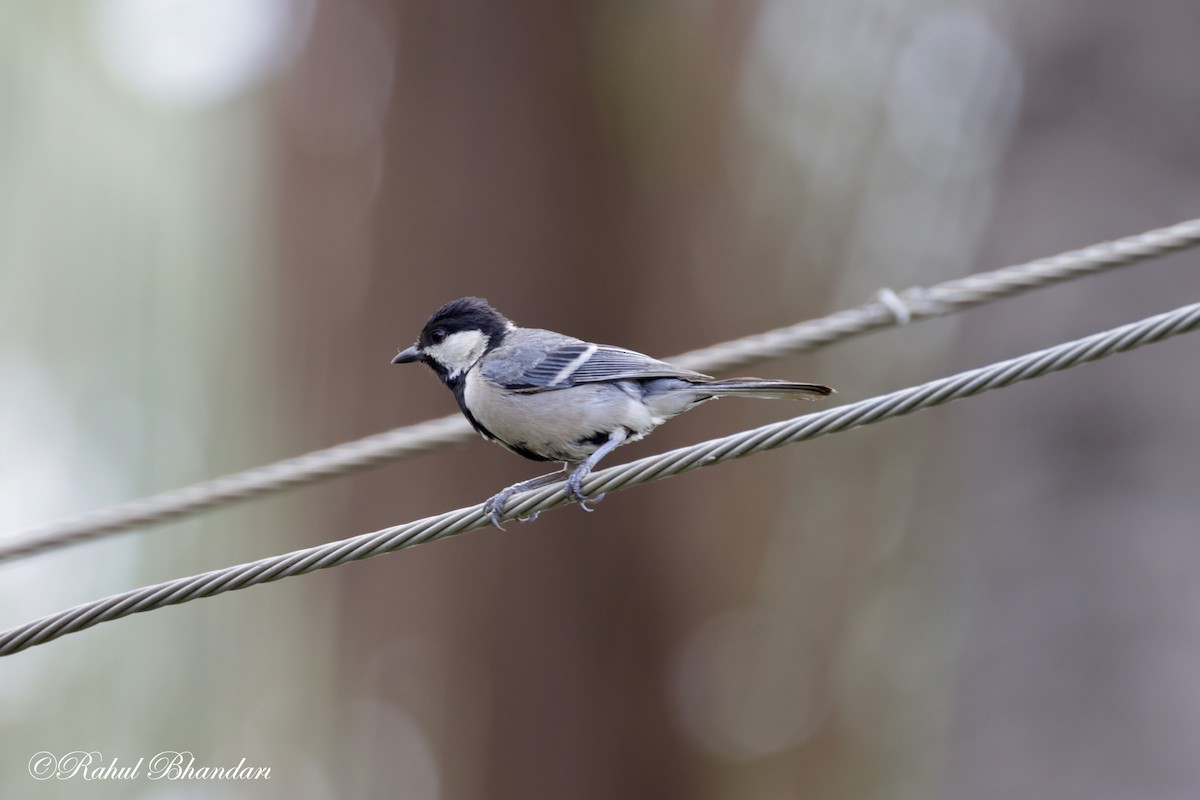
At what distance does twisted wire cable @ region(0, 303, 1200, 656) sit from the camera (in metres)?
2.42

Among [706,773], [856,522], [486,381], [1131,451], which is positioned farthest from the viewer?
[856,522]

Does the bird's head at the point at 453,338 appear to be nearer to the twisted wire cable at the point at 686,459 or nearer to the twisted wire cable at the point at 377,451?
the twisted wire cable at the point at 377,451

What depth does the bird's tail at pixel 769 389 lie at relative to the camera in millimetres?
3271

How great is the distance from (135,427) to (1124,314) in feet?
19.4

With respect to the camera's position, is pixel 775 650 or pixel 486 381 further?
pixel 775 650

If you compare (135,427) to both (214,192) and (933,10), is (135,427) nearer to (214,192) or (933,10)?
(214,192)

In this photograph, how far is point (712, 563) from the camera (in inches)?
261

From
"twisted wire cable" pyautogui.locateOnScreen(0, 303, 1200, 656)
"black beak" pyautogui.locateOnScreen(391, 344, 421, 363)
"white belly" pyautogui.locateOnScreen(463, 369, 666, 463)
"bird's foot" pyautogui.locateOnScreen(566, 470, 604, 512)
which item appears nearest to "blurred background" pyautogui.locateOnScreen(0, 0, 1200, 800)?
"black beak" pyautogui.locateOnScreen(391, 344, 421, 363)

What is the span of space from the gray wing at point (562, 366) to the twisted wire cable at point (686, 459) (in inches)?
42.9

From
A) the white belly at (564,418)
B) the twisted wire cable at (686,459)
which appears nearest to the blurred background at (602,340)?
the white belly at (564,418)

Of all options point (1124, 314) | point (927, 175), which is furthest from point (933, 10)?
point (1124, 314)

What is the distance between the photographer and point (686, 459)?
2602mm

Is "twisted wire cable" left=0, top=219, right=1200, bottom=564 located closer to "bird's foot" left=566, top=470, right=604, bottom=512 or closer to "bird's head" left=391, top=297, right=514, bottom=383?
"bird's head" left=391, top=297, right=514, bottom=383

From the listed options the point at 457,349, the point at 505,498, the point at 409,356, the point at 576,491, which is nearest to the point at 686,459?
the point at 576,491
